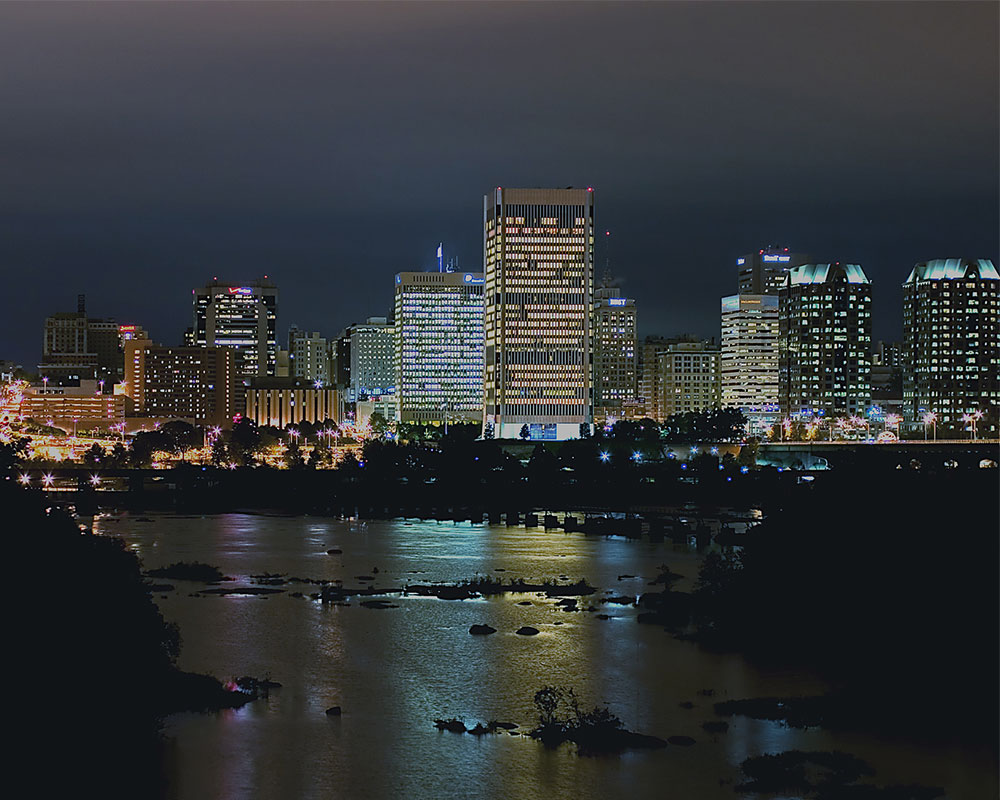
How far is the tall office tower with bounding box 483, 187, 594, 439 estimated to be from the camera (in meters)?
156

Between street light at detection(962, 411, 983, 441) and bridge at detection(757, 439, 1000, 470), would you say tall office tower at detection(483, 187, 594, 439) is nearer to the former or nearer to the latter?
bridge at detection(757, 439, 1000, 470)

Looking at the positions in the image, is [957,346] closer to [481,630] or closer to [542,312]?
[542,312]

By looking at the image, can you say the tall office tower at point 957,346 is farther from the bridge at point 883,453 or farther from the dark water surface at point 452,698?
the dark water surface at point 452,698

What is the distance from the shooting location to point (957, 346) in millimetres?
196375

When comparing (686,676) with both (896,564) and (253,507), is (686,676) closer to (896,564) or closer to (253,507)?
(896,564)

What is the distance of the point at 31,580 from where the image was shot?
32938 millimetres

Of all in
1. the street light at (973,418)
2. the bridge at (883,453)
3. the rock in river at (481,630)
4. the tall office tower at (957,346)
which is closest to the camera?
the rock in river at (481,630)

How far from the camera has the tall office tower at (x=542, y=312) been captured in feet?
511

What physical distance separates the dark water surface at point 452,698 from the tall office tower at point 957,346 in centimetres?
14558

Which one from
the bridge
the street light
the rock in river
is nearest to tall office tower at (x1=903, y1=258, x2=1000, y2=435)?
the street light

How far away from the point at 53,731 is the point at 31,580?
14.3 ft

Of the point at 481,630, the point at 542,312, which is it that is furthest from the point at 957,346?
the point at 481,630

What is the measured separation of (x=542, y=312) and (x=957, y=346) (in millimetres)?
71385

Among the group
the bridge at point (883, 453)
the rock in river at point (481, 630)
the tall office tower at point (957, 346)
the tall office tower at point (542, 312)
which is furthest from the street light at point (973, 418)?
the rock in river at point (481, 630)
